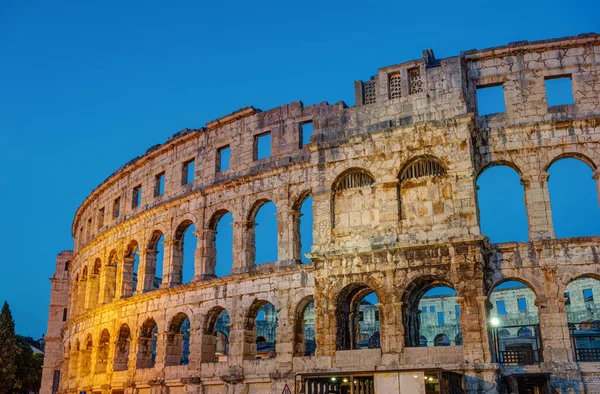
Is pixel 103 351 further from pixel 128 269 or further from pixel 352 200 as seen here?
pixel 352 200

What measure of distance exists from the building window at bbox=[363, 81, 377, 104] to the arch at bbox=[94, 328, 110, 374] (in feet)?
54.5

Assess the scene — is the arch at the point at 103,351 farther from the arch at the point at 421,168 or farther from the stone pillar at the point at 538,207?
the stone pillar at the point at 538,207

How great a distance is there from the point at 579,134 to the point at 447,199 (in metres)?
4.75

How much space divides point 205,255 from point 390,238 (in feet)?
28.4

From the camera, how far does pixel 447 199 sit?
59.4ft

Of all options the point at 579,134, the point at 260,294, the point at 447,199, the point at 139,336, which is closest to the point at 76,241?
the point at 139,336

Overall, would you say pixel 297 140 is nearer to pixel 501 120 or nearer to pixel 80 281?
pixel 501 120

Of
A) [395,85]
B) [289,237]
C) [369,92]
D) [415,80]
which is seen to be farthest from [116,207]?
[415,80]

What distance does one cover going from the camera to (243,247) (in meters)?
22.9

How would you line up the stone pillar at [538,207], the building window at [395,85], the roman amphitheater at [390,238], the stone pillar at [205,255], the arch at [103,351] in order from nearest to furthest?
1. the roman amphitheater at [390,238]
2. the stone pillar at [538,207]
3. the building window at [395,85]
4. the stone pillar at [205,255]
5. the arch at [103,351]

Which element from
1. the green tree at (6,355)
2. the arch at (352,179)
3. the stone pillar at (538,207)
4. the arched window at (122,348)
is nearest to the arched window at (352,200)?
the arch at (352,179)

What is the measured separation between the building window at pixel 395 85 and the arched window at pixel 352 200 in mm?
2733

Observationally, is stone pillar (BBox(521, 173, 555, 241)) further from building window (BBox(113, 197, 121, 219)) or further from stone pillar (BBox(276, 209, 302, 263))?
building window (BBox(113, 197, 121, 219))

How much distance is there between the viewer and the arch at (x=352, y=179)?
19562 mm
